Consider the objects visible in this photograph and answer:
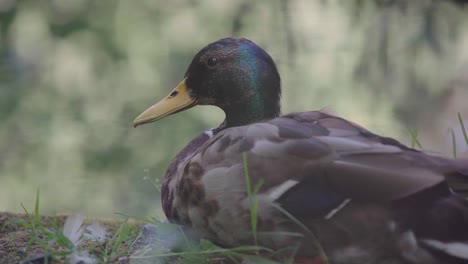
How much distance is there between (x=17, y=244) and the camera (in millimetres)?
2477

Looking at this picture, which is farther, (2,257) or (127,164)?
(127,164)

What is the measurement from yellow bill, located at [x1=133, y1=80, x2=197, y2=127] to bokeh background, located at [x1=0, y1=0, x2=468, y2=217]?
7.65 feet

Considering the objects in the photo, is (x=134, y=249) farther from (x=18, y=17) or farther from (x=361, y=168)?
(x=18, y=17)

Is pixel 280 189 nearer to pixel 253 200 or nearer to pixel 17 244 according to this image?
pixel 253 200

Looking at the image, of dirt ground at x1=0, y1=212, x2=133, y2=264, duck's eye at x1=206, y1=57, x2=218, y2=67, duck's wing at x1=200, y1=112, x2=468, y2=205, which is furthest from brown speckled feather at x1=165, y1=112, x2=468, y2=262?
duck's eye at x1=206, y1=57, x2=218, y2=67

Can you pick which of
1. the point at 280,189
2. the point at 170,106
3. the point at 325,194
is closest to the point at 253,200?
the point at 280,189

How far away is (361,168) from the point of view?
2006 millimetres

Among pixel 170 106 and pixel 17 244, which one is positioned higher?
pixel 170 106

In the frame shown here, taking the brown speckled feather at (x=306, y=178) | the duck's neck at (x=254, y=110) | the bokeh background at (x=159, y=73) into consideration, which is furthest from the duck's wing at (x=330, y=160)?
the bokeh background at (x=159, y=73)

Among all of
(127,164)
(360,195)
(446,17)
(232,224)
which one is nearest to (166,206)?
(232,224)

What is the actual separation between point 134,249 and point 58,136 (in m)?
3.84

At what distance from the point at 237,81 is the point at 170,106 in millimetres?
270

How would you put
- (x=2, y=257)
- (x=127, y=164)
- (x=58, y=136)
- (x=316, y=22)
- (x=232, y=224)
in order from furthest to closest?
(x=316, y=22)
(x=58, y=136)
(x=127, y=164)
(x=2, y=257)
(x=232, y=224)

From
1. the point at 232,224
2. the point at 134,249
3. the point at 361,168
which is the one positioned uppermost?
the point at 361,168
